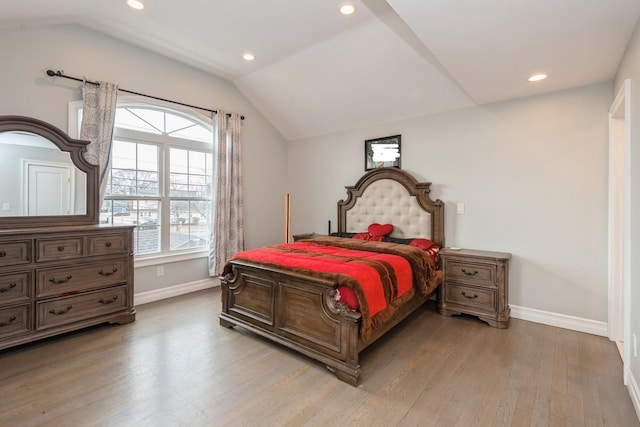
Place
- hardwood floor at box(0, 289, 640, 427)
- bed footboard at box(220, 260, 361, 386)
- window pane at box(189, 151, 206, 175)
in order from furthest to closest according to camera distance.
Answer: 1. window pane at box(189, 151, 206, 175)
2. bed footboard at box(220, 260, 361, 386)
3. hardwood floor at box(0, 289, 640, 427)

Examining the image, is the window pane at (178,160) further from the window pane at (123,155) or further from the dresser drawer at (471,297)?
the dresser drawer at (471,297)

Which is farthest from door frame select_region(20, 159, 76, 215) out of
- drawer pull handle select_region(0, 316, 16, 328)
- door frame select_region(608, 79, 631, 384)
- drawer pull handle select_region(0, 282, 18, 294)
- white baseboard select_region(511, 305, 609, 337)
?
door frame select_region(608, 79, 631, 384)

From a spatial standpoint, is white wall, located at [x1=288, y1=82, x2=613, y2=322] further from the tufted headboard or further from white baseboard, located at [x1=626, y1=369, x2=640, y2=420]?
white baseboard, located at [x1=626, y1=369, x2=640, y2=420]

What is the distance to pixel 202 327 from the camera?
310 cm

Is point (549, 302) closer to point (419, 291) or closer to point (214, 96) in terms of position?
point (419, 291)

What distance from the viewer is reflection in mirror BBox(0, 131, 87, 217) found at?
8.90ft

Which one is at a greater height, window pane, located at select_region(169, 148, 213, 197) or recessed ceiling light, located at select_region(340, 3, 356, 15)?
recessed ceiling light, located at select_region(340, 3, 356, 15)

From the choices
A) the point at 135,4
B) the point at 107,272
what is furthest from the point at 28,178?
the point at 135,4

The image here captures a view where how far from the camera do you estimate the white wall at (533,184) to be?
118 inches

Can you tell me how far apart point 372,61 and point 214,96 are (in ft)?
7.79

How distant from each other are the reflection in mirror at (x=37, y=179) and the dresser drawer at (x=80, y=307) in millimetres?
860

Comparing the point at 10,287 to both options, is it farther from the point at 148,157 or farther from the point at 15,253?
the point at 148,157

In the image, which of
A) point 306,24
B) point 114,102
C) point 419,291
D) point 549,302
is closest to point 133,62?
point 114,102

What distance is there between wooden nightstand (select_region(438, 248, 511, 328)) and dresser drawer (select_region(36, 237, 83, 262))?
373cm
